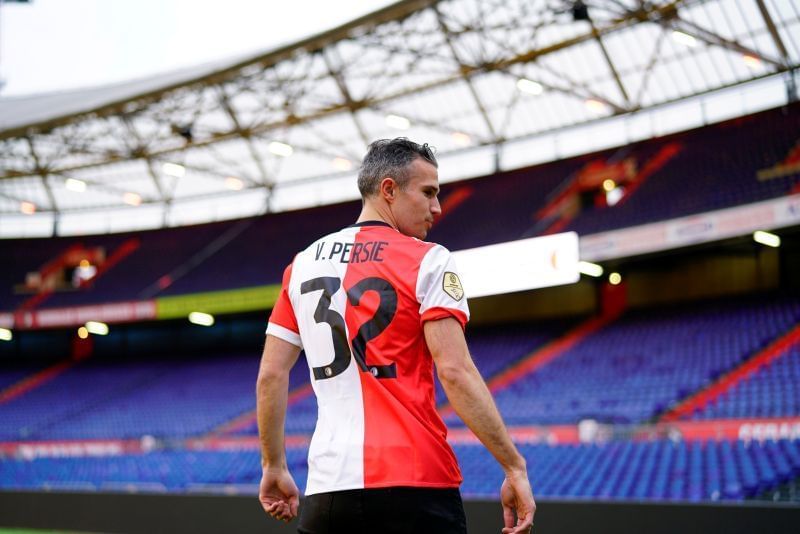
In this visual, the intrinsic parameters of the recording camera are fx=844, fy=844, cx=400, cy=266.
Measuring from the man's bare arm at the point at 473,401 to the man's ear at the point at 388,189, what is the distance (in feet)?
1.73

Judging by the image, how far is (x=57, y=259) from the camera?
1300 inches

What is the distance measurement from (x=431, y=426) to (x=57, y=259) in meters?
33.3

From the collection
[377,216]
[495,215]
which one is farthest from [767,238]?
[377,216]

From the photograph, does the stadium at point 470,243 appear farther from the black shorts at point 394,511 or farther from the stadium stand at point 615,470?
the black shorts at point 394,511

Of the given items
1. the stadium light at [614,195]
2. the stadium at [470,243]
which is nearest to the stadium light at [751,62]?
the stadium at [470,243]

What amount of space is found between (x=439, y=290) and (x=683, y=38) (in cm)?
2078

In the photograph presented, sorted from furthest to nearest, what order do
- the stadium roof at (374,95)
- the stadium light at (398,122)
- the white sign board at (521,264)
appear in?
the stadium light at (398,122) < the white sign board at (521,264) < the stadium roof at (374,95)

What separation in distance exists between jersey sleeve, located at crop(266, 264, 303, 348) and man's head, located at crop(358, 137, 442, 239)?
1.41 feet

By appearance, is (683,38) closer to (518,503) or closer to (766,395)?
(766,395)

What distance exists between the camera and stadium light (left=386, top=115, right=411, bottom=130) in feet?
86.3

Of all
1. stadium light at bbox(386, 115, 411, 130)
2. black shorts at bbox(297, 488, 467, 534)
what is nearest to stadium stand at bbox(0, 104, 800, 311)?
stadium light at bbox(386, 115, 411, 130)

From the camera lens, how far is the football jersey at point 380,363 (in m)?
2.52

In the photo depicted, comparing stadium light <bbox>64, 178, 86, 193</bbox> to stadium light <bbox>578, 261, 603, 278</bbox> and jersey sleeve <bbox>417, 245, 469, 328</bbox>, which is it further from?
jersey sleeve <bbox>417, 245, 469, 328</bbox>

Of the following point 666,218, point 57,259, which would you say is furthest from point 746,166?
point 57,259
